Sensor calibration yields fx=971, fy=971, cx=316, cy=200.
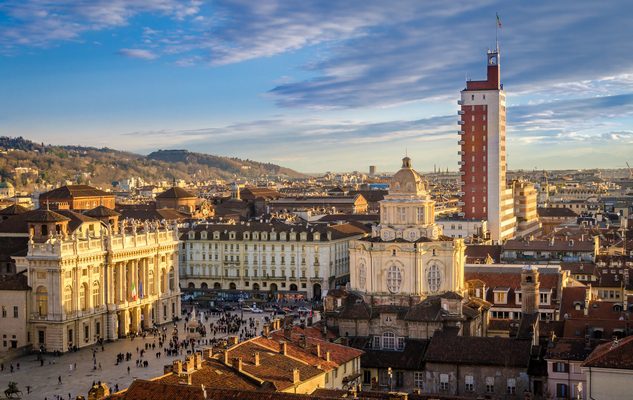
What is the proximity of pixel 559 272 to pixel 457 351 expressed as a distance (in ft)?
95.8

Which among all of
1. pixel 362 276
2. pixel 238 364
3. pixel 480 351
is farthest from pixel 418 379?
pixel 362 276

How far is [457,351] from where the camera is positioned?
216 feet

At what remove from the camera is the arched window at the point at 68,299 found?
3556 inches

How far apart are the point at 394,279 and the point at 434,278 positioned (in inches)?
135

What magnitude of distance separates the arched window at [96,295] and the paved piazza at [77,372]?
4341mm

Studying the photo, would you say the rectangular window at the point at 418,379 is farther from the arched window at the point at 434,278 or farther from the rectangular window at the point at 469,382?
the arched window at the point at 434,278

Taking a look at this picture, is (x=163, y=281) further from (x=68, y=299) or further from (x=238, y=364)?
(x=238, y=364)

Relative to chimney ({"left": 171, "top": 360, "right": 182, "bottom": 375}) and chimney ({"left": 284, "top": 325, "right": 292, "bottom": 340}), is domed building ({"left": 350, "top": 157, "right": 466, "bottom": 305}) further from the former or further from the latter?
chimney ({"left": 171, "top": 360, "right": 182, "bottom": 375})

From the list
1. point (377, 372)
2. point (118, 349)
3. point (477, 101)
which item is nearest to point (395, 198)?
point (377, 372)

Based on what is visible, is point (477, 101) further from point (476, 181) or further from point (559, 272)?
point (559, 272)

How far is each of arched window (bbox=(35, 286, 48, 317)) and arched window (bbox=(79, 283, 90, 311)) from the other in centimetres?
364

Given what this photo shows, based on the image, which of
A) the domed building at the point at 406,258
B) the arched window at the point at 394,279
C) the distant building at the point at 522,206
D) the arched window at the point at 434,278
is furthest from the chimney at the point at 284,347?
the distant building at the point at 522,206

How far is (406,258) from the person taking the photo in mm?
83312

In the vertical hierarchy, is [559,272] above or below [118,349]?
above
